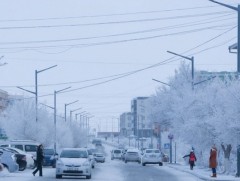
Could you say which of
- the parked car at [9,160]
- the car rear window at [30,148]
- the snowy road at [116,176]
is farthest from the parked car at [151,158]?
the parked car at [9,160]

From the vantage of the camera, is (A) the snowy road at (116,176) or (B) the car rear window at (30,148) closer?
(A) the snowy road at (116,176)

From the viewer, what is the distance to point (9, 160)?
137 feet

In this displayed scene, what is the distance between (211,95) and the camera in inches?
2024

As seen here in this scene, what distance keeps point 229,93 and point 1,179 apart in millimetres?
13327

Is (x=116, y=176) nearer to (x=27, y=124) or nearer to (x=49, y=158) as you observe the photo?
(x=49, y=158)

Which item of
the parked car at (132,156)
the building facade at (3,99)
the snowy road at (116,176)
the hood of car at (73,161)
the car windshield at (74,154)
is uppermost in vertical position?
the building facade at (3,99)

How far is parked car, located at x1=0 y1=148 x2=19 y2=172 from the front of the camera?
40.9 meters

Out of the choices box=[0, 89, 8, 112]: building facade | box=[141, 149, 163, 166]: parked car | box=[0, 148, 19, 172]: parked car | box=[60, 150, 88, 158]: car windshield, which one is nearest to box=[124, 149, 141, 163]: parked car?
box=[141, 149, 163, 166]: parked car

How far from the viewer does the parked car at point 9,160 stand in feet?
134

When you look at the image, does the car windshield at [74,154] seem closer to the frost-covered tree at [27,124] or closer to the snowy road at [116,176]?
the snowy road at [116,176]

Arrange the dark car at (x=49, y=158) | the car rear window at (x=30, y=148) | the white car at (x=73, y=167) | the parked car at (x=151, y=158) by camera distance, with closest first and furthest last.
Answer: the white car at (x=73, y=167)
the car rear window at (x=30, y=148)
the dark car at (x=49, y=158)
the parked car at (x=151, y=158)

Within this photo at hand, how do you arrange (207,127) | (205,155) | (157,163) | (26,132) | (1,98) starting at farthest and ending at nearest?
(1,98) < (26,132) < (157,163) < (205,155) < (207,127)

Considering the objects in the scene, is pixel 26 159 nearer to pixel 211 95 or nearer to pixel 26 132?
pixel 211 95

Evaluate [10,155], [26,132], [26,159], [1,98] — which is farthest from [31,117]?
[1,98]
